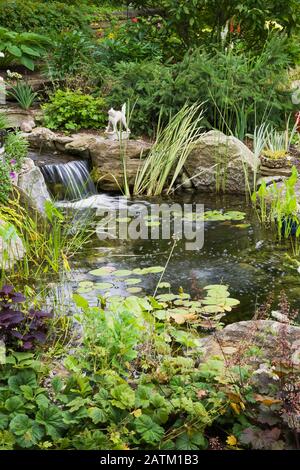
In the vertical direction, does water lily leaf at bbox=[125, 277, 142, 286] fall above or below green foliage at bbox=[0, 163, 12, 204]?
below

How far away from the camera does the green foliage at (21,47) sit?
976 cm

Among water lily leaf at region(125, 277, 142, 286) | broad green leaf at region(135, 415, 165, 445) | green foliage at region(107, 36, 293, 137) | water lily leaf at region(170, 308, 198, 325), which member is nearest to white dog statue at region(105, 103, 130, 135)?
green foliage at region(107, 36, 293, 137)

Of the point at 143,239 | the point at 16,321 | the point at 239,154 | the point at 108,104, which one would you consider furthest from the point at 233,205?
the point at 16,321

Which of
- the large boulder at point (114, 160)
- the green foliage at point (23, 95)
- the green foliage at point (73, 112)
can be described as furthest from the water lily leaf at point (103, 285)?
the green foliage at point (23, 95)

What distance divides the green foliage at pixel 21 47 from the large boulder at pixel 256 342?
7.35m

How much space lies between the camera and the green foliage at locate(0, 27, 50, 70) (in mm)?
9758

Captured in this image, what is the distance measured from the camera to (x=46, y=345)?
356 centimetres

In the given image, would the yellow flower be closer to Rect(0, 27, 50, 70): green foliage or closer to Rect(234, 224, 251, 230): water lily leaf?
Rect(234, 224, 251, 230): water lily leaf

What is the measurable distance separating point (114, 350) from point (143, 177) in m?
4.76

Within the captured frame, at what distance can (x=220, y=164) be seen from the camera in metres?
7.59

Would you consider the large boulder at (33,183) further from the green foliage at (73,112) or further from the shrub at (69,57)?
the shrub at (69,57)

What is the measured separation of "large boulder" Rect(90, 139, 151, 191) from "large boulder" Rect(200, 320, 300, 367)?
4.28 m

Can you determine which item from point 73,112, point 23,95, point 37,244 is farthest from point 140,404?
point 23,95
